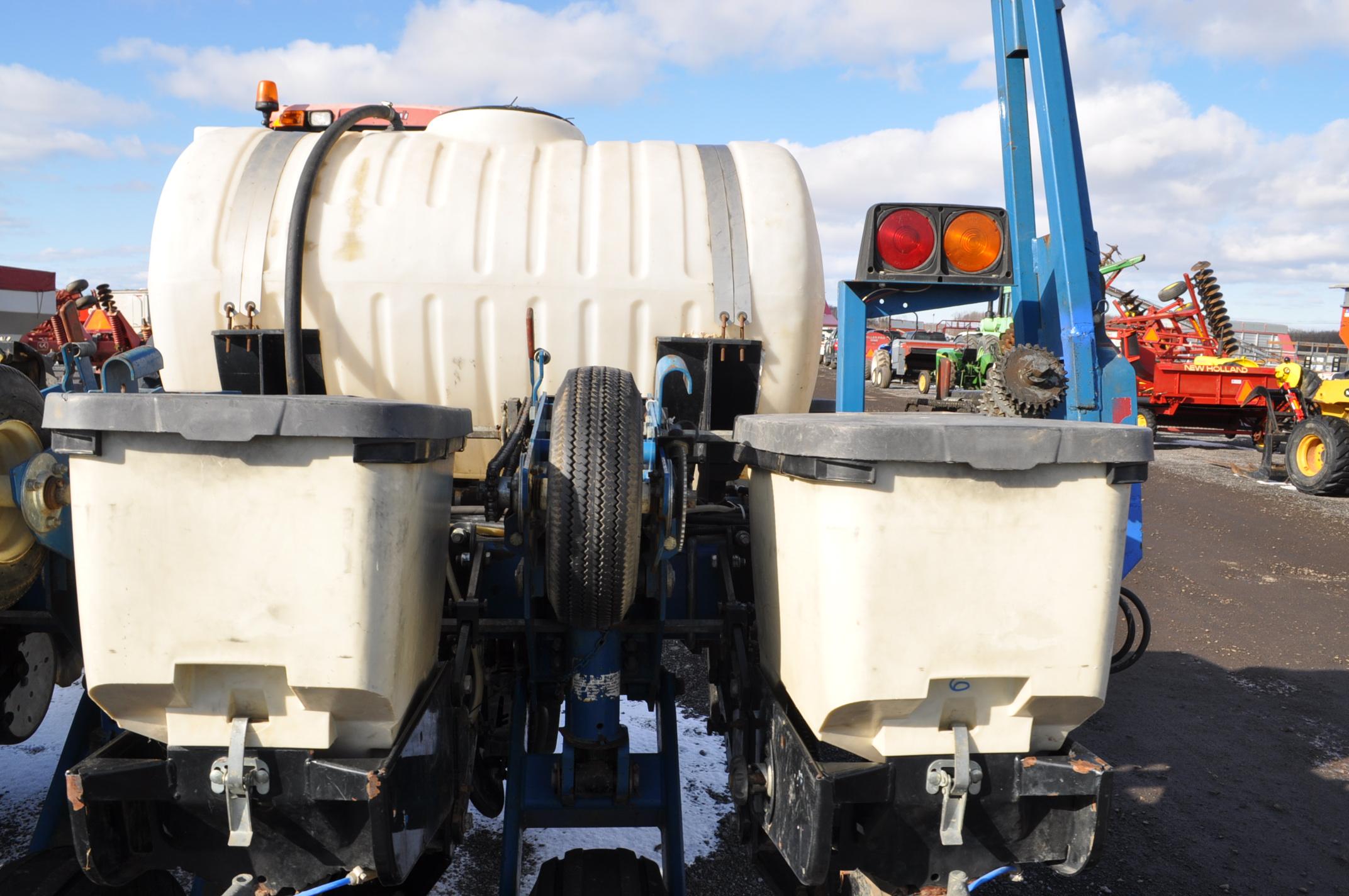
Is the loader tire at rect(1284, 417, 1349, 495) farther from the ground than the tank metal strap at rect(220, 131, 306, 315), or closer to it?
closer to it

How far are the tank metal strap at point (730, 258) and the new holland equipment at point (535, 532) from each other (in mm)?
14

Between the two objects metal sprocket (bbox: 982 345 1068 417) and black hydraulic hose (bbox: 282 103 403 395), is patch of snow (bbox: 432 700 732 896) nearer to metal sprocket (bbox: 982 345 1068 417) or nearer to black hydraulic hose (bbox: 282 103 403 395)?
black hydraulic hose (bbox: 282 103 403 395)

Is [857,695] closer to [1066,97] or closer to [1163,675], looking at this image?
[1066,97]

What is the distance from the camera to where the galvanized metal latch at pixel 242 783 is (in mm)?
1567

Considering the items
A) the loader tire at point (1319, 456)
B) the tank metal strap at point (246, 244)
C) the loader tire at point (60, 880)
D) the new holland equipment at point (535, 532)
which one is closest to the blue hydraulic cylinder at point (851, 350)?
the new holland equipment at point (535, 532)

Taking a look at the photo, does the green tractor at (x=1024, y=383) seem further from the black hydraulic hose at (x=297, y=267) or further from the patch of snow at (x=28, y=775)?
the patch of snow at (x=28, y=775)

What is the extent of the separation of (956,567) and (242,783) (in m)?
1.31

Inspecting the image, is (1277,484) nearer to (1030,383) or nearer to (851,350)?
(1030,383)

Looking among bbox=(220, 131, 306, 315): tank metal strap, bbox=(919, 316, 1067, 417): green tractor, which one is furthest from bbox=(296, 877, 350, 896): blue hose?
bbox=(919, 316, 1067, 417): green tractor

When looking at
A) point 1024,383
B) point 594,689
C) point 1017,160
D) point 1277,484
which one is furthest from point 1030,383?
point 1277,484

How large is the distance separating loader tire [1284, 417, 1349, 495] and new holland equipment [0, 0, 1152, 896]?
9.55 metres

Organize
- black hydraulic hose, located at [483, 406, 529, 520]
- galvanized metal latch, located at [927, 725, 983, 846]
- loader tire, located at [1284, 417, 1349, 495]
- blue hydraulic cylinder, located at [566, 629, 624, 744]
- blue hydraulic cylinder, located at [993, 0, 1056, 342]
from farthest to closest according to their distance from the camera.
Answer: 1. loader tire, located at [1284, 417, 1349, 495]
2. blue hydraulic cylinder, located at [993, 0, 1056, 342]
3. blue hydraulic cylinder, located at [566, 629, 624, 744]
4. black hydraulic hose, located at [483, 406, 529, 520]
5. galvanized metal latch, located at [927, 725, 983, 846]

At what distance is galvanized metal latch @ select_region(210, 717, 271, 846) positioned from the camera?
61.7 inches

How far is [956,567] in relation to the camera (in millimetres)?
1597
